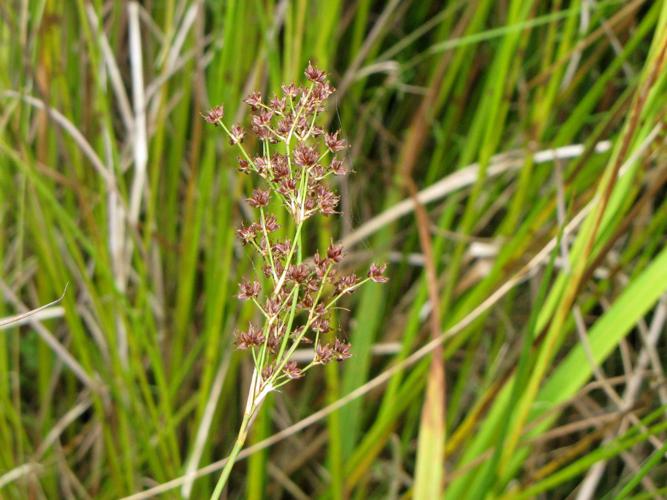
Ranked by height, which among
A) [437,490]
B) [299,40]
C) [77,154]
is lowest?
[437,490]

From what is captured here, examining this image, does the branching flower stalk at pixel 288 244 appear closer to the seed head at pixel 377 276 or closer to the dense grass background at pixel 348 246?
the seed head at pixel 377 276

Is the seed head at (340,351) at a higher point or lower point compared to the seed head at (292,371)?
higher

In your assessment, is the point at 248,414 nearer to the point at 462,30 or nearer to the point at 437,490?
the point at 437,490

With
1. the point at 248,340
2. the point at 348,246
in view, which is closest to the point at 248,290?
the point at 248,340

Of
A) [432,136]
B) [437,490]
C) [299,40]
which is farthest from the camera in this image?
[432,136]

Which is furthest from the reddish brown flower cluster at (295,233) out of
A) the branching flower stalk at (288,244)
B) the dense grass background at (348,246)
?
the dense grass background at (348,246)

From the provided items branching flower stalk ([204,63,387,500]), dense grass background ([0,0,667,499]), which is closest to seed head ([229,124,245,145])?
branching flower stalk ([204,63,387,500])

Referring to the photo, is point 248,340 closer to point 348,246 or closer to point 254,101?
point 254,101

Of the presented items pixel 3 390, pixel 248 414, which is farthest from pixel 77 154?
pixel 248 414

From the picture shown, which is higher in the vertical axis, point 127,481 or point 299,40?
point 299,40
